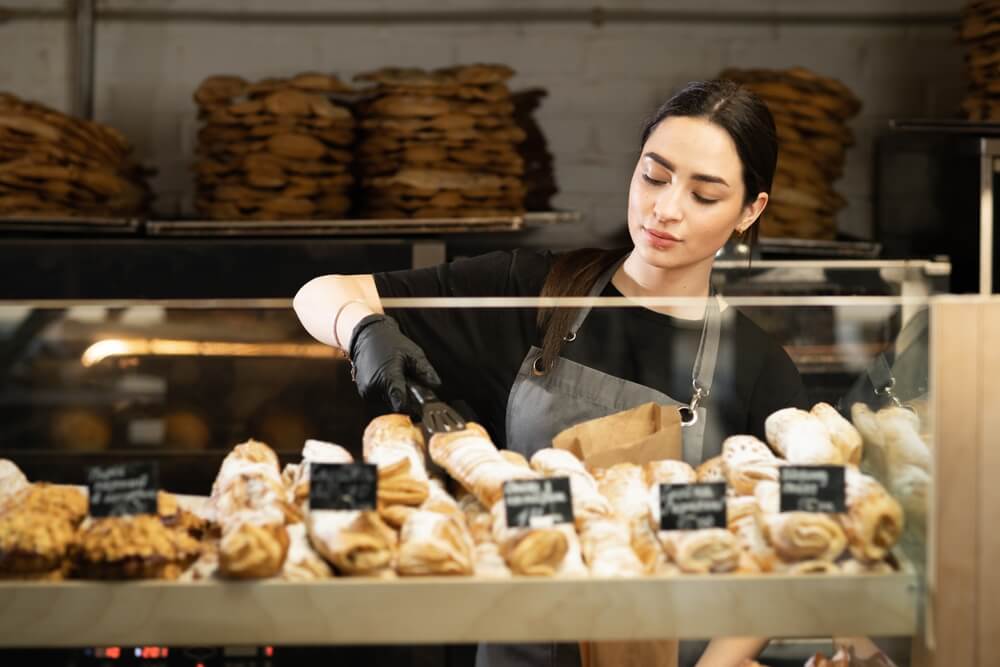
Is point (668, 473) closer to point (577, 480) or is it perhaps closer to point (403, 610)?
point (577, 480)

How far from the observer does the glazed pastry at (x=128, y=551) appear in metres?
1.03

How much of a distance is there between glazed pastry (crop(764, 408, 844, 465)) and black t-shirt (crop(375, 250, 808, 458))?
0.02 meters

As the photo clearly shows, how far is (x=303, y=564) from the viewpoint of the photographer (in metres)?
1.04

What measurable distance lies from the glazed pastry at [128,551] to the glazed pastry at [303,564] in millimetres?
101

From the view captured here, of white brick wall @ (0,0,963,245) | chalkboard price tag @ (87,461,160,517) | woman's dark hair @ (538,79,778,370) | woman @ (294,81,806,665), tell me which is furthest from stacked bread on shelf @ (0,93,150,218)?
chalkboard price tag @ (87,461,160,517)

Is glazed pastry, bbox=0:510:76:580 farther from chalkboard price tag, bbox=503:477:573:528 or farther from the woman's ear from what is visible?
the woman's ear

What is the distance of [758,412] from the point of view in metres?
1.33

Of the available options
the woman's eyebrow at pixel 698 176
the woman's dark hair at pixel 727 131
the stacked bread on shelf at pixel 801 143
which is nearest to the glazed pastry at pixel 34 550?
the woman's dark hair at pixel 727 131

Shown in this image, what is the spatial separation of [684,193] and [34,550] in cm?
106

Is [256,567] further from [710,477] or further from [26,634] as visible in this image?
[710,477]

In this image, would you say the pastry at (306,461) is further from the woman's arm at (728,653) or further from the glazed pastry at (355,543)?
the woman's arm at (728,653)

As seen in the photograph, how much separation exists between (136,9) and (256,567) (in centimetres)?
286

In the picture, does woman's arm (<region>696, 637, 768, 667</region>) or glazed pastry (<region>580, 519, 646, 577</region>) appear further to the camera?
woman's arm (<region>696, 637, 768, 667</region>)

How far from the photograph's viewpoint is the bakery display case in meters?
1.02
